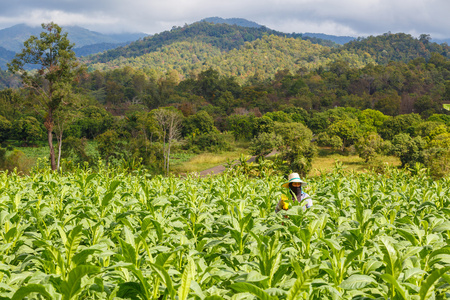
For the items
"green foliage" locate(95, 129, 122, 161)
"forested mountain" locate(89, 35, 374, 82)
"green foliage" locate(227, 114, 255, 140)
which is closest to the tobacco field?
"green foliage" locate(95, 129, 122, 161)

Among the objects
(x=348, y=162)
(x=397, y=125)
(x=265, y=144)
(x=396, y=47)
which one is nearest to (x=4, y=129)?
(x=265, y=144)

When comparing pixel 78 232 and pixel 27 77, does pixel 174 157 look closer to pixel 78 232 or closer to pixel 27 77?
pixel 27 77

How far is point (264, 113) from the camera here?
213 feet

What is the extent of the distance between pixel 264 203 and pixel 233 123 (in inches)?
1925

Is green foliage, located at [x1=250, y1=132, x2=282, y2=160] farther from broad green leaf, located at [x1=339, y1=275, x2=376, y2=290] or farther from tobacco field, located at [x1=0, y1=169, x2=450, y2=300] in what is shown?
broad green leaf, located at [x1=339, y1=275, x2=376, y2=290]

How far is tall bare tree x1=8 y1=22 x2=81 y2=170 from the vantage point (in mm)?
22834

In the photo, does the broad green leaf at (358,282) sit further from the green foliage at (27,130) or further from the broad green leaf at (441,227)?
the green foliage at (27,130)

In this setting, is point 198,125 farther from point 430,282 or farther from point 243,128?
point 430,282

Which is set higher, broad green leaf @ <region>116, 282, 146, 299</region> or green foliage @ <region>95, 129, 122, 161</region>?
broad green leaf @ <region>116, 282, 146, 299</region>

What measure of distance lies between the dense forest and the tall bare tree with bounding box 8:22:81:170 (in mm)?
655

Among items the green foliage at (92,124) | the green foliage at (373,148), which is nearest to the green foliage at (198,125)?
the green foliage at (92,124)

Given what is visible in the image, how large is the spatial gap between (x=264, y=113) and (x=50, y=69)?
45.5m

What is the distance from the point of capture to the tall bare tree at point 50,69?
2283 centimetres

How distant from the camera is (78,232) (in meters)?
2.08
